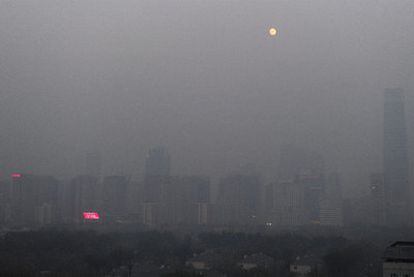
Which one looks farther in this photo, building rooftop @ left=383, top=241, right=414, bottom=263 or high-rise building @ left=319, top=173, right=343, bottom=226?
high-rise building @ left=319, top=173, right=343, bottom=226

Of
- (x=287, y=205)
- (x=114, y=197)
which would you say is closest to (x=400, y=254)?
(x=114, y=197)

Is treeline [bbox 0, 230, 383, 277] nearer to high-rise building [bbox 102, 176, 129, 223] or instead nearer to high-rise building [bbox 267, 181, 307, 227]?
high-rise building [bbox 102, 176, 129, 223]

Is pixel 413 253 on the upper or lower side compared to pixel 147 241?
upper

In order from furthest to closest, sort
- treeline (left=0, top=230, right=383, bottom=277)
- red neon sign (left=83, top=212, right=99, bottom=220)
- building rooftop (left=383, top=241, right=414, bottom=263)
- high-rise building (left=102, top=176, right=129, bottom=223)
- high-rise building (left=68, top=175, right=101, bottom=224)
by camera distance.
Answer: high-rise building (left=102, top=176, right=129, bottom=223), high-rise building (left=68, top=175, right=101, bottom=224), red neon sign (left=83, top=212, right=99, bottom=220), treeline (left=0, top=230, right=383, bottom=277), building rooftop (left=383, top=241, right=414, bottom=263)

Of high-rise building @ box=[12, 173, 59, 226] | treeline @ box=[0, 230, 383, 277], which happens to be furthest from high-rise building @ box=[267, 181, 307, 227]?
treeline @ box=[0, 230, 383, 277]

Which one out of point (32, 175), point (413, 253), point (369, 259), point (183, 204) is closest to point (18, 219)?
point (32, 175)

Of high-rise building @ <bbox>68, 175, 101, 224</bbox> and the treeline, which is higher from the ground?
high-rise building @ <bbox>68, 175, 101, 224</bbox>

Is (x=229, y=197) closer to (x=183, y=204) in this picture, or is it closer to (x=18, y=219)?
(x=183, y=204)

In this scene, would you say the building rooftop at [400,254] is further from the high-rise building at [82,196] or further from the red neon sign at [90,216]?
the high-rise building at [82,196]
